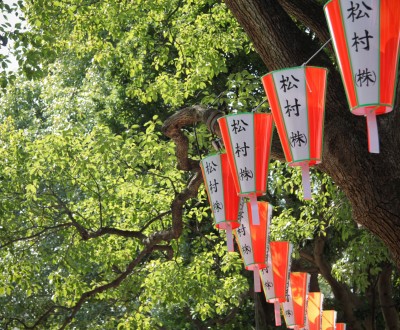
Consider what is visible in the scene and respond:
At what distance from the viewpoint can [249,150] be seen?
6.56 m

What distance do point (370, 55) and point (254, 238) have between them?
3290 millimetres

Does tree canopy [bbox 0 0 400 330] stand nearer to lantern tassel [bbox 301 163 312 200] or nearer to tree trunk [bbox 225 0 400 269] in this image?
tree trunk [bbox 225 0 400 269]

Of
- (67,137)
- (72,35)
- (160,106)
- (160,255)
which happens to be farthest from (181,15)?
(160,255)

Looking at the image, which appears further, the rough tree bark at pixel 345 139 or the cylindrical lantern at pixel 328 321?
the cylindrical lantern at pixel 328 321

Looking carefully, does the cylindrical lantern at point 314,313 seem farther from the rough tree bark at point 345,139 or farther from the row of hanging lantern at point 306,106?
the rough tree bark at point 345,139

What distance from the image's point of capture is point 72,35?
12.8 meters

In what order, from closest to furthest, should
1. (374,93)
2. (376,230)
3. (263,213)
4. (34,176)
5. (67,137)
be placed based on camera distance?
(374,93)
(376,230)
(263,213)
(67,137)
(34,176)

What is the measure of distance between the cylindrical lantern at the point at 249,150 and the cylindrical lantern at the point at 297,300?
4.54 metres

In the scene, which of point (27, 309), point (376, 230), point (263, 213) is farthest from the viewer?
point (27, 309)

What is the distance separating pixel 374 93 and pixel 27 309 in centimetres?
1169

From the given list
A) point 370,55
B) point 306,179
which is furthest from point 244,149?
point 370,55

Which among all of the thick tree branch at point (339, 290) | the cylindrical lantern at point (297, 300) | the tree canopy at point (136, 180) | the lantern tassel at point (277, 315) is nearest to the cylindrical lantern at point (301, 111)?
the tree canopy at point (136, 180)

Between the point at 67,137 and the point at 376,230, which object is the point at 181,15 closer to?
the point at 67,137

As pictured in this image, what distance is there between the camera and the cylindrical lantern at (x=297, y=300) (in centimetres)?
1098
